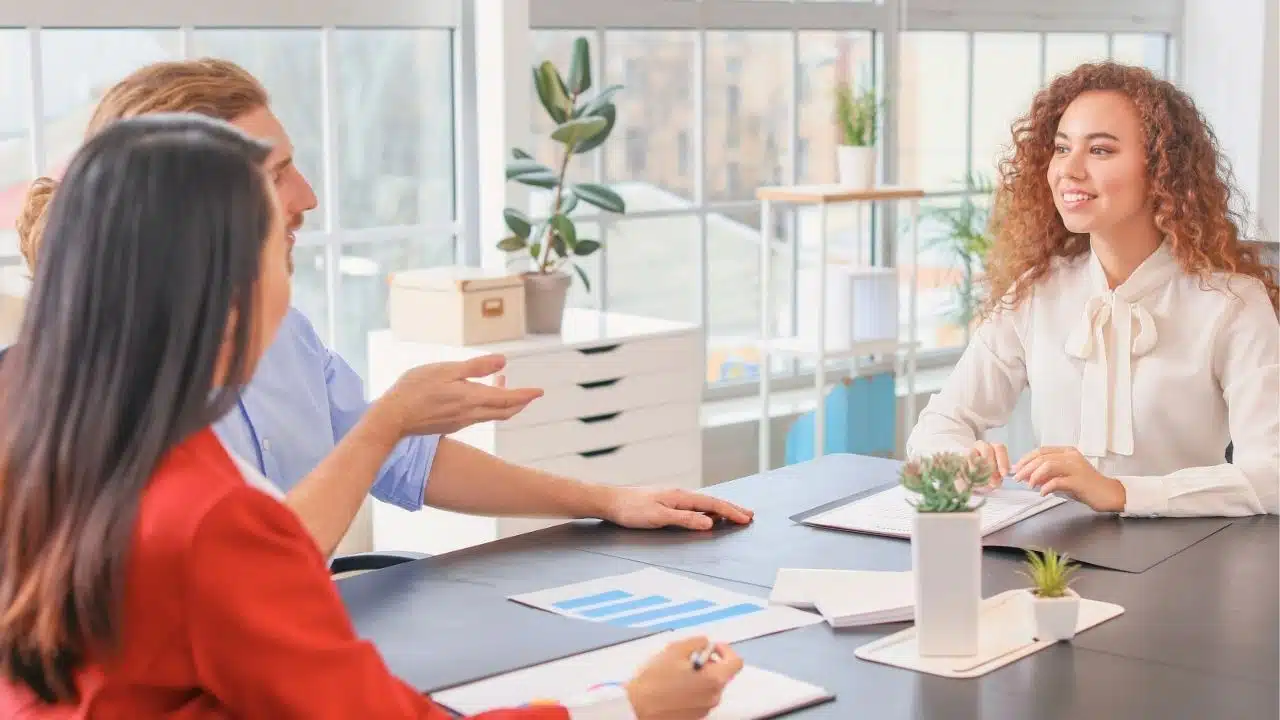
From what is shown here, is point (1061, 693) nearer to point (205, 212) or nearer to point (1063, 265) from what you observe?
point (205, 212)

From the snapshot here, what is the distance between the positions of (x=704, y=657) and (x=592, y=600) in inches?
19.4

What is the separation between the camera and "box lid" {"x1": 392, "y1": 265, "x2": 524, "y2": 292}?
3.96m

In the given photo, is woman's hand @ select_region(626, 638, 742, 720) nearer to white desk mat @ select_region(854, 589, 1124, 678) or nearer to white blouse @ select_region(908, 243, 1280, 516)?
white desk mat @ select_region(854, 589, 1124, 678)

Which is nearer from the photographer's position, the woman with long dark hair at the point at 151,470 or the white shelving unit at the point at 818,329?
the woman with long dark hair at the point at 151,470

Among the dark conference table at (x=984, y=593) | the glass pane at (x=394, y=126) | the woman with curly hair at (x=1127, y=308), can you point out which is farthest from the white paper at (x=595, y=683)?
the glass pane at (x=394, y=126)

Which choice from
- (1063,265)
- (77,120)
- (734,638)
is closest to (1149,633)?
(734,638)

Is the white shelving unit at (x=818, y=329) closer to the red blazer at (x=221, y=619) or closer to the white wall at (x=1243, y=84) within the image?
the white wall at (x=1243, y=84)

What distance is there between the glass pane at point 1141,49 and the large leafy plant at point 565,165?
116 inches

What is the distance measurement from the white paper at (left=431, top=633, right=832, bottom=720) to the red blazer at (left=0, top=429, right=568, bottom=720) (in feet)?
1.04

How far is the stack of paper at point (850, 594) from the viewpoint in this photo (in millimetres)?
1879

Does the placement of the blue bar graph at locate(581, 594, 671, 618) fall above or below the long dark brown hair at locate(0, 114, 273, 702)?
below

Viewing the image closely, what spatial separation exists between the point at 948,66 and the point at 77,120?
10.4 ft

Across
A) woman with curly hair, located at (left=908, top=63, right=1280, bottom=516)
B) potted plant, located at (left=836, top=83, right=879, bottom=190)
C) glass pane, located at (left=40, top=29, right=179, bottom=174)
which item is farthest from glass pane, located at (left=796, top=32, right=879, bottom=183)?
woman with curly hair, located at (left=908, top=63, right=1280, bottom=516)

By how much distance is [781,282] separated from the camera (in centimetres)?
546
